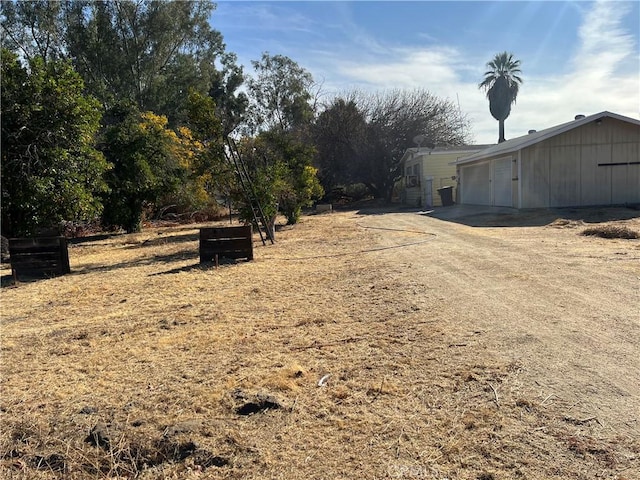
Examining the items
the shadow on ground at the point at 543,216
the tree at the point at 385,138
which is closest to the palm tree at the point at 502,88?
the tree at the point at 385,138

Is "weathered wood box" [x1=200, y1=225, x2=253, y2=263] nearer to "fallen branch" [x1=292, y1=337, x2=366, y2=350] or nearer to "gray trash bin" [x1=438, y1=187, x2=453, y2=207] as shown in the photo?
"fallen branch" [x1=292, y1=337, x2=366, y2=350]

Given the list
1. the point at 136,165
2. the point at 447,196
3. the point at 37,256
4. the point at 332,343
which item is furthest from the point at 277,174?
the point at 447,196

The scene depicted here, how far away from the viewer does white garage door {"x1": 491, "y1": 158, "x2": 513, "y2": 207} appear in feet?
64.8

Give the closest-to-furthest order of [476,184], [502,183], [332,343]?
[332,343], [502,183], [476,184]

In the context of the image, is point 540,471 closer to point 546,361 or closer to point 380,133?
point 546,361

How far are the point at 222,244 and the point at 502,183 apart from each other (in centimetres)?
1474

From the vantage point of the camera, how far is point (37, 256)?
31.3 feet

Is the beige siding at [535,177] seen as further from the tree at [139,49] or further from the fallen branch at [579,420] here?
the tree at [139,49]

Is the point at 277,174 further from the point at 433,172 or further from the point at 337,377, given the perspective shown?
the point at 433,172

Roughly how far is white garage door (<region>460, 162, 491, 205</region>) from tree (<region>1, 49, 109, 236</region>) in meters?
17.1

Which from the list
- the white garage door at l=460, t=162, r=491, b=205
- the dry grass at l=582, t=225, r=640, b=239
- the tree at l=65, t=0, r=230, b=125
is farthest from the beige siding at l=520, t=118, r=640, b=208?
the tree at l=65, t=0, r=230, b=125

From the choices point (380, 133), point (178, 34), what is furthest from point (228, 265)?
point (178, 34)

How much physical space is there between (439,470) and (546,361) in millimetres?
1606

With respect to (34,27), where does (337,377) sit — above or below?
below
